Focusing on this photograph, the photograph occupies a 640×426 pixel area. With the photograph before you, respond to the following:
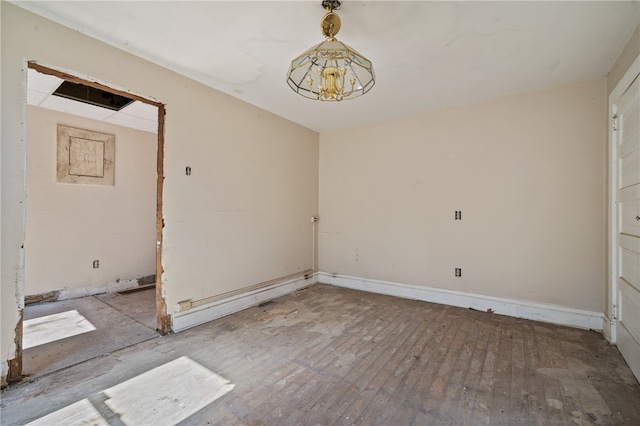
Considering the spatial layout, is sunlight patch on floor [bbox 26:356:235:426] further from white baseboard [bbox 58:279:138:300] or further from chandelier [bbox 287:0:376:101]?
white baseboard [bbox 58:279:138:300]

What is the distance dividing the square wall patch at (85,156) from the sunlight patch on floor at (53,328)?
1947mm

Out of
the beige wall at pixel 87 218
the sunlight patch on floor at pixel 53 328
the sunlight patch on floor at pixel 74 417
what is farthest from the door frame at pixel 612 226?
the beige wall at pixel 87 218

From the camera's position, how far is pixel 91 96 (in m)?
3.48

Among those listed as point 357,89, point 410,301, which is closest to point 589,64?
point 357,89

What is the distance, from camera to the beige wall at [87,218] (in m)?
3.74

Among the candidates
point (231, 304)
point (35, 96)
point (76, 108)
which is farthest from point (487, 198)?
point (35, 96)

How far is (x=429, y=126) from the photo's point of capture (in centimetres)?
392

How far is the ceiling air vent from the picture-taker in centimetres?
328

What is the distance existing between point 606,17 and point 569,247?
2.23 m

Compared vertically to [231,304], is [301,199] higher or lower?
higher

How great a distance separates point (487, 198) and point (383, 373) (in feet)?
8.50

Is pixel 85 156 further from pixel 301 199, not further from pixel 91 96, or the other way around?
pixel 301 199

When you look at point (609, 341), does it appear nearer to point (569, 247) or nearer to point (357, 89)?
point (569, 247)

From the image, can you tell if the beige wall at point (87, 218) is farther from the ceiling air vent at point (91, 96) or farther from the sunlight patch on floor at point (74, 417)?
the sunlight patch on floor at point (74, 417)
